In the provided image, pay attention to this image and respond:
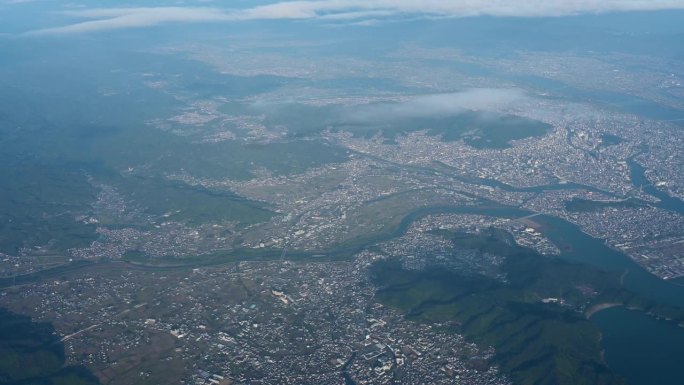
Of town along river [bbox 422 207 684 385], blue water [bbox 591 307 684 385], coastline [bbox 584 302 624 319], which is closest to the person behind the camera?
blue water [bbox 591 307 684 385]

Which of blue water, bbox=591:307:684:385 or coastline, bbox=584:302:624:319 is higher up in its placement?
coastline, bbox=584:302:624:319

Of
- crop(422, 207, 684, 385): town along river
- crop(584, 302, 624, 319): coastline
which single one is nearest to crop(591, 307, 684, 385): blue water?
crop(422, 207, 684, 385): town along river

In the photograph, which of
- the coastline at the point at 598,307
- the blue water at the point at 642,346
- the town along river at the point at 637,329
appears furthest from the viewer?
the coastline at the point at 598,307

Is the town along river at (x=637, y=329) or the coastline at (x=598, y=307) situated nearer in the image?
the town along river at (x=637, y=329)

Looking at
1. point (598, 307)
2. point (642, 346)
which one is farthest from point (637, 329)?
point (598, 307)

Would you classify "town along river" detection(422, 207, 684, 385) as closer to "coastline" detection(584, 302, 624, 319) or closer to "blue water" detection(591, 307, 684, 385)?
"blue water" detection(591, 307, 684, 385)

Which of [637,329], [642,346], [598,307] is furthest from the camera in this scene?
[598,307]

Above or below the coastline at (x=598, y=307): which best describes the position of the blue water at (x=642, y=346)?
below

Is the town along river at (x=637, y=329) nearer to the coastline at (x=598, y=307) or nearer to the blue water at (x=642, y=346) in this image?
the blue water at (x=642, y=346)

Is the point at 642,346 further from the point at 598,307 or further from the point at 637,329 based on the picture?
the point at 598,307

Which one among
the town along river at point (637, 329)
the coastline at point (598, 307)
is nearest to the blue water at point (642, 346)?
the town along river at point (637, 329)

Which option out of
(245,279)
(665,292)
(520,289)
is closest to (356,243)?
(245,279)

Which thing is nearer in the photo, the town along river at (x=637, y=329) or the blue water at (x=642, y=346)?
the blue water at (x=642, y=346)

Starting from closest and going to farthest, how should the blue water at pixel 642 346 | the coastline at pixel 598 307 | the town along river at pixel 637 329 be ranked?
1. the blue water at pixel 642 346
2. the town along river at pixel 637 329
3. the coastline at pixel 598 307
